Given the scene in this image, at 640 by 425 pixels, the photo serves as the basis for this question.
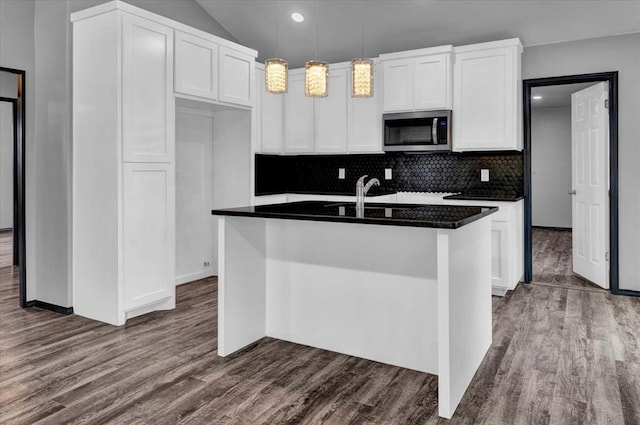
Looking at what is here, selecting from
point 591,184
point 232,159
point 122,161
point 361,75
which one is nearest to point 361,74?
point 361,75

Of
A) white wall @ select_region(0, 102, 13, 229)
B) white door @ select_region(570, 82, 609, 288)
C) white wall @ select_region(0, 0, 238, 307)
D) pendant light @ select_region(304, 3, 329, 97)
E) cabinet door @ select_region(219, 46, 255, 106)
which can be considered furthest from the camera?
white wall @ select_region(0, 102, 13, 229)

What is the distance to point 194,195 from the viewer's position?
16.7 feet

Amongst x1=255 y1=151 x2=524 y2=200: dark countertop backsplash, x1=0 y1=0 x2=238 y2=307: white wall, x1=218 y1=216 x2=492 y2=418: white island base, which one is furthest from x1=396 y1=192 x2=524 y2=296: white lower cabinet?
x1=0 y1=0 x2=238 y2=307: white wall

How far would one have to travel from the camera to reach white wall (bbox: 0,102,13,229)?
6.24 metres

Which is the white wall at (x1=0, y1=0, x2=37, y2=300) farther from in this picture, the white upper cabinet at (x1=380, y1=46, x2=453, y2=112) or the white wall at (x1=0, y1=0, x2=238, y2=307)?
the white upper cabinet at (x1=380, y1=46, x2=453, y2=112)

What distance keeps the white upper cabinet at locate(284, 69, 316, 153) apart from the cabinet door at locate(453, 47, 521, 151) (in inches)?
69.8

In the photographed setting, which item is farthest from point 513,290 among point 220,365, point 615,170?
point 220,365

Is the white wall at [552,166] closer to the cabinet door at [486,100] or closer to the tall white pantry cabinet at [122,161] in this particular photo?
the cabinet door at [486,100]

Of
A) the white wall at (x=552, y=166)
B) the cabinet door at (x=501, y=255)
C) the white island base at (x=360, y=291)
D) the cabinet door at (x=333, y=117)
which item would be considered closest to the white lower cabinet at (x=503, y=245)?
the cabinet door at (x=501, y=255)

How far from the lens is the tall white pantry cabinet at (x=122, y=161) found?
141 inches

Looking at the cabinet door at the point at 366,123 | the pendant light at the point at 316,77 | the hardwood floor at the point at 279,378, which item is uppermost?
the cabinet door at the point at 366,123

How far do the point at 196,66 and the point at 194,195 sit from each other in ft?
4.84

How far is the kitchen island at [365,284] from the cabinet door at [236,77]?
6.10 ft

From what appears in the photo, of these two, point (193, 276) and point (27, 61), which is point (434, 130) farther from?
point (27, 61)
